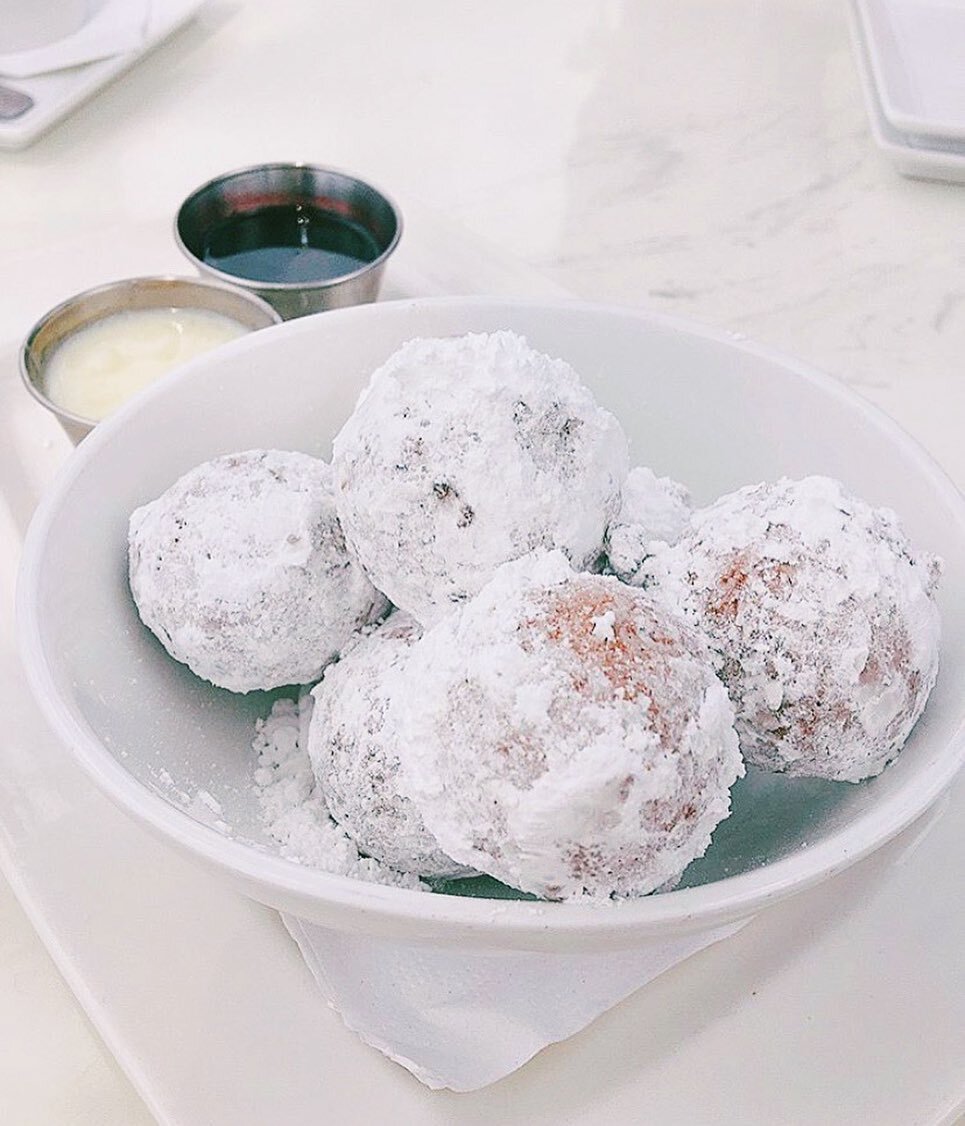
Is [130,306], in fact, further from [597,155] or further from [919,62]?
[919,62]

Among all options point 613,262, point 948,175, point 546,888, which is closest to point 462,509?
point 546,888

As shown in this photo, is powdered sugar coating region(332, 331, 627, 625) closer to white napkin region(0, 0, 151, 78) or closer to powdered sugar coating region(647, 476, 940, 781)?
powdered sugar coating region(647, 476, 940, 781)

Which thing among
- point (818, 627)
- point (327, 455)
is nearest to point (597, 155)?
point (327, 455)

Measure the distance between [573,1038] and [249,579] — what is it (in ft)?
0.98

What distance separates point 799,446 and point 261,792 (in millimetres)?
404

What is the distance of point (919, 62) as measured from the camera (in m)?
1.56

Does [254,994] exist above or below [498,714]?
below

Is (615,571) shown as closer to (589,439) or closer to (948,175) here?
(589,439)

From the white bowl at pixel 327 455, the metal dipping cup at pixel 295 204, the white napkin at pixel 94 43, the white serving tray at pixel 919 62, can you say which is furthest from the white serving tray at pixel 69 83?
the white serving tray at pixel 919 62

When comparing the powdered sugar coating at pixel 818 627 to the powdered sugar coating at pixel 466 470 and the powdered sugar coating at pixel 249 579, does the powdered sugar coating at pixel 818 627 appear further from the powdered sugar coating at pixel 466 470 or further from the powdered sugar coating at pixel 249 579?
the powdered sugar coating at pixel 249 579

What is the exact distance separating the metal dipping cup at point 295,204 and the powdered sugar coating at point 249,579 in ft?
1.22

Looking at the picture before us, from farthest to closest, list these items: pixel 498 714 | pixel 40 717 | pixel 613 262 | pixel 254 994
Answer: pixel 613 262, pixel 40 717, pixel 254 994, pixel 498 714

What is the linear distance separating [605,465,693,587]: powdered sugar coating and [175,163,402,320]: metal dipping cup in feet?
1.33

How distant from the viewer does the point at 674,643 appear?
57 cm
